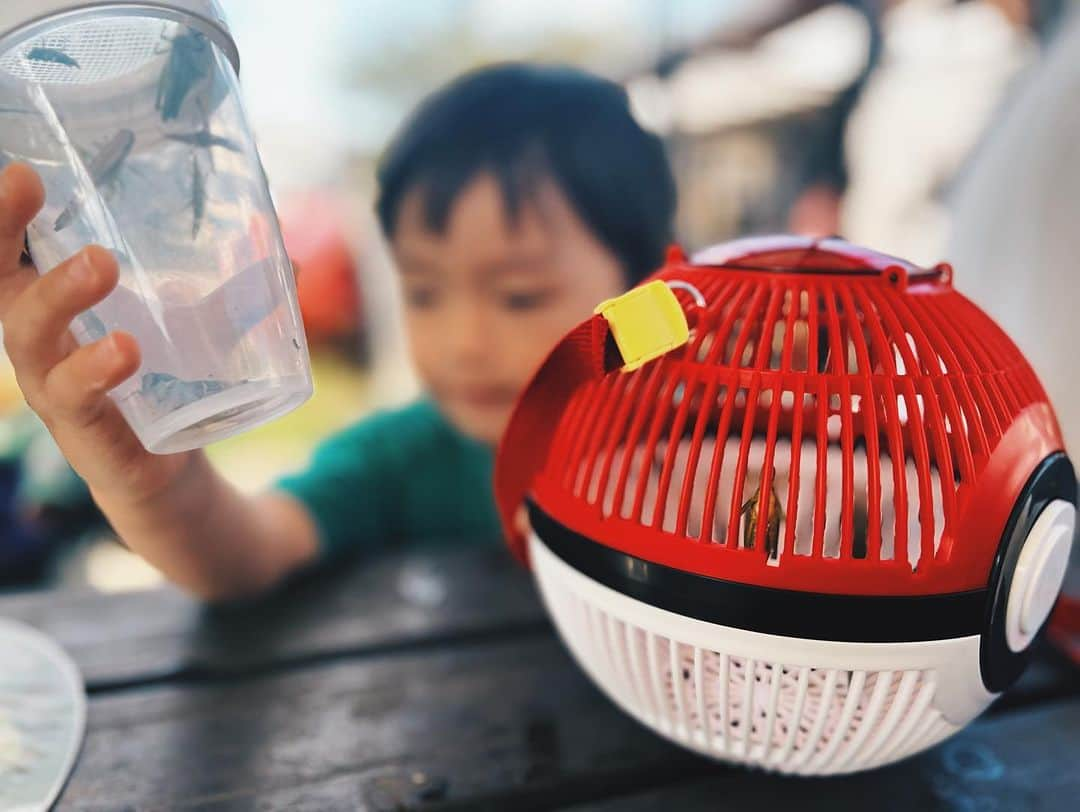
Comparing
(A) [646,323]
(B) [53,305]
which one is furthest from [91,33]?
(A) [646,323]

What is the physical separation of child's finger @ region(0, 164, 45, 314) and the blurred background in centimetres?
151

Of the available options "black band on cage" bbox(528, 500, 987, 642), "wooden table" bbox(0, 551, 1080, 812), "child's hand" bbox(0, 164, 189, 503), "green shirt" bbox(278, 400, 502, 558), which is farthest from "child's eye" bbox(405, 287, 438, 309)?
"black band on cage" bbox(528, 500, 987, 642)

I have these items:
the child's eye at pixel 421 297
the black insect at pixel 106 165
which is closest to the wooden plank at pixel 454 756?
the black insect at pixel 106 165

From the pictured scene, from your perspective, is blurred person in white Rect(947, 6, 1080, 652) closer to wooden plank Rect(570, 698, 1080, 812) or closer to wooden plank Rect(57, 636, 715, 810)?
wooden plank Rect(570, 698, 1080, 812)

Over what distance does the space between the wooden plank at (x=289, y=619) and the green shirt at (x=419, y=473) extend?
244 millimetres

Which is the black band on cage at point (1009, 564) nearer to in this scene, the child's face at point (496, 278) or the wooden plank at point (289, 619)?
the wooden plank at point (289, 619)

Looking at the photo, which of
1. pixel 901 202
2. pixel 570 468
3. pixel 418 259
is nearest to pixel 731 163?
pixel 901 202

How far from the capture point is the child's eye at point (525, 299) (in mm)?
832

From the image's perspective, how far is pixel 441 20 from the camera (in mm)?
2166

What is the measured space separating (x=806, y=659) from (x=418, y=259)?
62 cm

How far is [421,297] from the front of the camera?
0.87 metres

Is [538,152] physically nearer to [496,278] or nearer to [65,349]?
[496,278]

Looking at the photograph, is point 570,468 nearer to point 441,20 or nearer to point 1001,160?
point 1001,160

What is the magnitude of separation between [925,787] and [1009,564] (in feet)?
0.58
